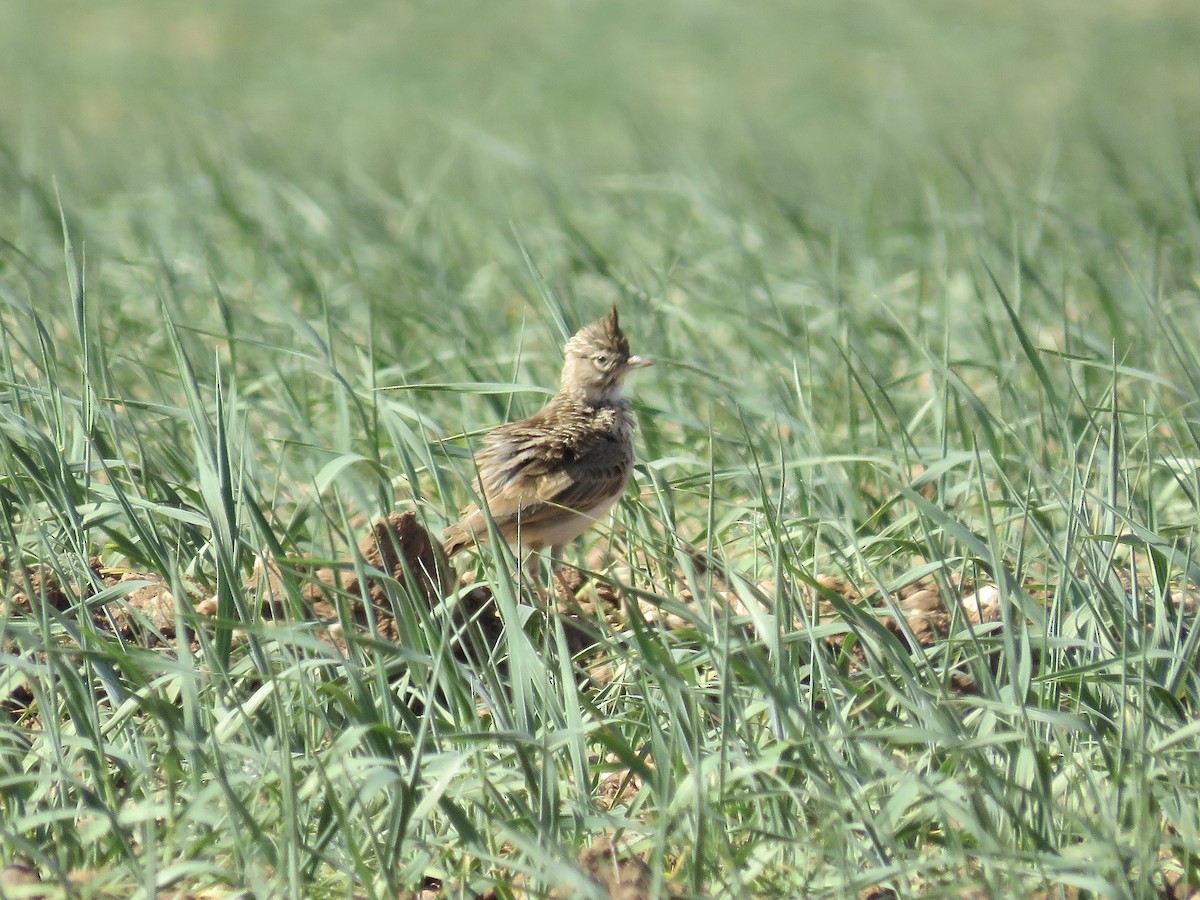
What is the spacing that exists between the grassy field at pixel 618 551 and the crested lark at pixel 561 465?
10 centimetres

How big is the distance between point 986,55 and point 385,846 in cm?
1756

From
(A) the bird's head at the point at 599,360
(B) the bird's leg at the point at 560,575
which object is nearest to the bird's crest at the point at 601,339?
(A) the bird's head at the point at 599,360

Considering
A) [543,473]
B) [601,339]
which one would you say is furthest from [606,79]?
[543,473]

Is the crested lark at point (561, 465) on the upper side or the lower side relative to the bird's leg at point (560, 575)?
upper

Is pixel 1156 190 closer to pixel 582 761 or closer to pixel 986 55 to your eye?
pixel 582 761

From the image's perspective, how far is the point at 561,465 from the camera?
4.39m

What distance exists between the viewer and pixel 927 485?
4.72 m

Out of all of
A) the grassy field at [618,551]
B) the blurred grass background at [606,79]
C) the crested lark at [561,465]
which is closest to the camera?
the grassy field at [618,551]

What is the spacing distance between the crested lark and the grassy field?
0.10 metres

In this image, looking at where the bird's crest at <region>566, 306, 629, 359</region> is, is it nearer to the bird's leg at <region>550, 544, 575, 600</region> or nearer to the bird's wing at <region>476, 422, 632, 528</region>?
the bird's wing at <region>476, 422, 632, 528</region>

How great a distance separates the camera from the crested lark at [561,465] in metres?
4.32

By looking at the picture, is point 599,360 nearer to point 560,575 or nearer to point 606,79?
point 560,575

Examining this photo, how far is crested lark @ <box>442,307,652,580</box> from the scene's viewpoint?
14.2 feet

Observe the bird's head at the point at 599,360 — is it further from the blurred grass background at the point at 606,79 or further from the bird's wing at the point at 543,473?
the blurred grass background at the point at 606,79
